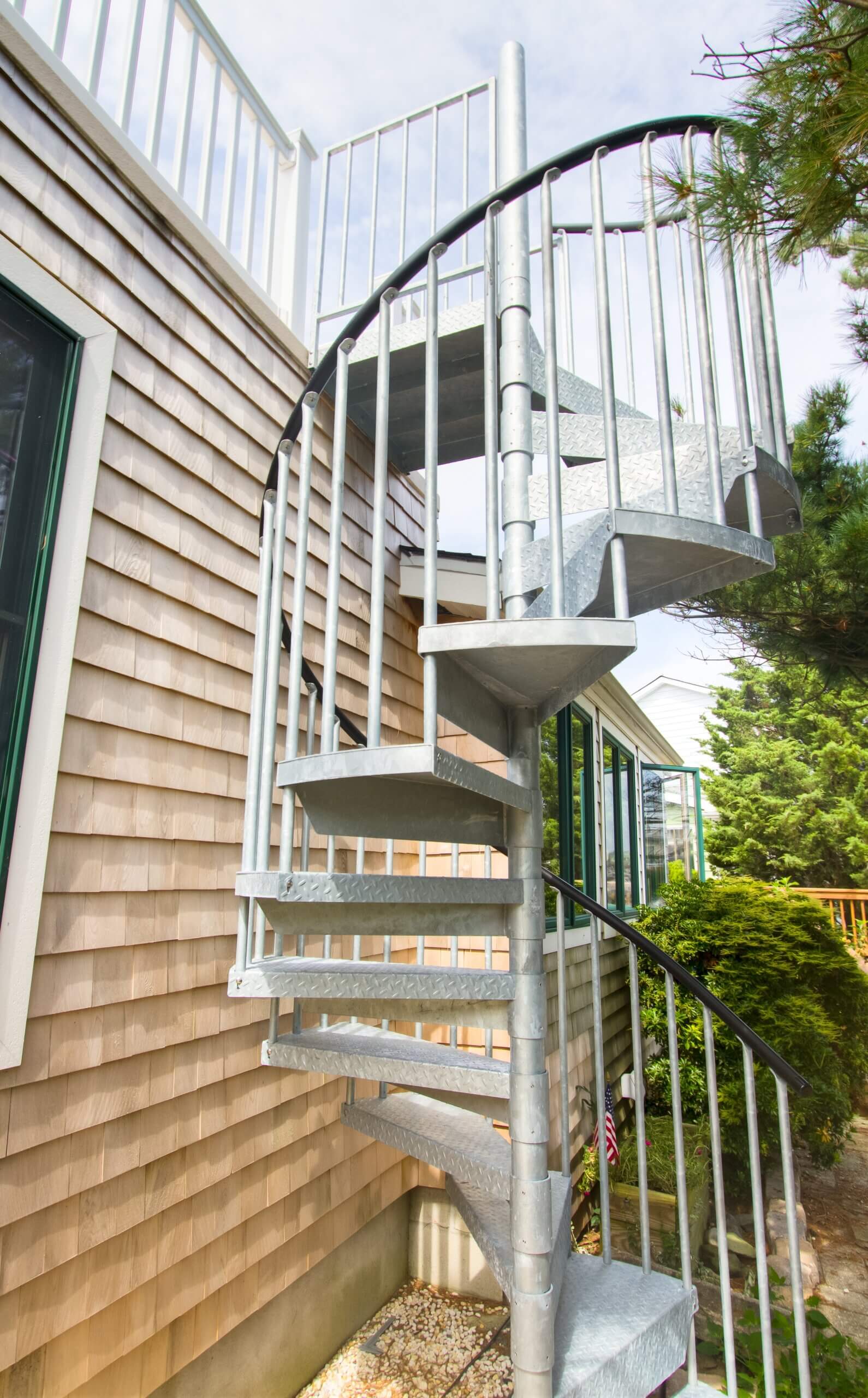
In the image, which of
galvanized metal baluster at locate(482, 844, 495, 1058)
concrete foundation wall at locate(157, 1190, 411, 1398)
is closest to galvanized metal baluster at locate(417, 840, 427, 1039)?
galvanized metal baluster at locate(482, 844, 495, 1058)

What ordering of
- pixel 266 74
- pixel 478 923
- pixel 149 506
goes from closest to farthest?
pixel 478 923
pixel 149 506
pixel 266 74

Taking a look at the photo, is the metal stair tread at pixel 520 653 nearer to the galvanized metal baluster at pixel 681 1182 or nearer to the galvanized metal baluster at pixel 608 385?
the galvanized metal baluster at pixel 608 385

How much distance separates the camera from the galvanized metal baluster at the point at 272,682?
1812 millimetres

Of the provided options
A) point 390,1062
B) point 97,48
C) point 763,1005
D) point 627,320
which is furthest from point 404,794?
point 763,1005

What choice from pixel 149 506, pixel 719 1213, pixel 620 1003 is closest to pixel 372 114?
pixel 149 506

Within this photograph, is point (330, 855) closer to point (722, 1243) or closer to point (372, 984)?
point (372, 984)

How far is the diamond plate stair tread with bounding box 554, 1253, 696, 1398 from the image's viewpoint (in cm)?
175

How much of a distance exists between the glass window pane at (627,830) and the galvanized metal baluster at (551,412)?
4.89 meters

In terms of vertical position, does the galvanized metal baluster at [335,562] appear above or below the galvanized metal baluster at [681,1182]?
above

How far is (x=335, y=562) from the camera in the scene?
1.70m

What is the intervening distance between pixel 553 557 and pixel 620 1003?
4553 mm

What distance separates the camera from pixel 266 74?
2961 millimetres

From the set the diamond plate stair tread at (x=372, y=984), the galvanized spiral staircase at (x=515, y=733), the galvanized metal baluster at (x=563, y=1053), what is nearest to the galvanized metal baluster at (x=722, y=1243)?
the galvanized spiral staircase at (x=515, y=733)

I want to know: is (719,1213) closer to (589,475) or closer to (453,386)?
(589,475)
